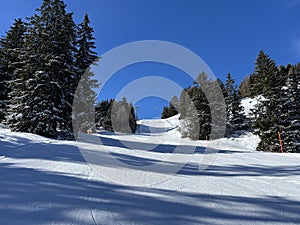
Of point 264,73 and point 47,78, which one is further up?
point 264,73

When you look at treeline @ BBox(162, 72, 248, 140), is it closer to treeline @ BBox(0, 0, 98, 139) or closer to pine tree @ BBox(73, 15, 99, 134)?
pine tree @ BBox(73, 15, 99, 134)

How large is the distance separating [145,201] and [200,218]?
26.1 inches

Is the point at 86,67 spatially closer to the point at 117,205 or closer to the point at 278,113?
the point at 117,205

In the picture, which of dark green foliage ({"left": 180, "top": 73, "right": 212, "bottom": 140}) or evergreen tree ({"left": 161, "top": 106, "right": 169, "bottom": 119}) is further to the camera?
evergreen tree ({"left": 161, "top": 106, "right": 169, "bottom": 119})

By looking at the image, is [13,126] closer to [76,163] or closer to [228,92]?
[76,163]

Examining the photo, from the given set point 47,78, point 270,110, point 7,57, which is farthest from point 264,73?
point 7,57

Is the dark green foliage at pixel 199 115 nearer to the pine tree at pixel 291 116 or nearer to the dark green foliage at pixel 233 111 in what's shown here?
the dark green foliage at pixel 233 111

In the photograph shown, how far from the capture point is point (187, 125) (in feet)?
91.1

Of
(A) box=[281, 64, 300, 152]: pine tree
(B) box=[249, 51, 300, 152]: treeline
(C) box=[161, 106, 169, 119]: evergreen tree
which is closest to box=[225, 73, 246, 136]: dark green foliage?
(B) box=[249, 51, 300, 152]: treeline

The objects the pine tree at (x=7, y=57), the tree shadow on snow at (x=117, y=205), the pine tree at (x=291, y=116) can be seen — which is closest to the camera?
the tree shadow on snow at (x=117, y=205)

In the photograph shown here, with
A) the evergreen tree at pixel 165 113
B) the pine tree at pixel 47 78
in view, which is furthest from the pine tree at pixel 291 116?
the evergreen tree at pixel 165 113

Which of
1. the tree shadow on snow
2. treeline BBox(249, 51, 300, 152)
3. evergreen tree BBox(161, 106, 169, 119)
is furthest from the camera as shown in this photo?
evergreen tree BBox(161, 106, 169, 119)

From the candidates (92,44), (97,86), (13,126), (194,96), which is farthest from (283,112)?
(13,126)

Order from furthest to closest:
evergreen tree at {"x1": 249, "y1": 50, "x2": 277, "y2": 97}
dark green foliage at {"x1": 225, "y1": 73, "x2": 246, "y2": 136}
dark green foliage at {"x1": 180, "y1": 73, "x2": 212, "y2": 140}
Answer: dark green foliage at {"x1": 225, "y1": 73, "x2": 246, "y2": 136}, dark green foliage at {"x1": 180, "y1": 73, "x2": 212, "y2": 140}, evergreen tree at {"x1": 249, "y1": 50, "x2": 277, "y2": 97}
